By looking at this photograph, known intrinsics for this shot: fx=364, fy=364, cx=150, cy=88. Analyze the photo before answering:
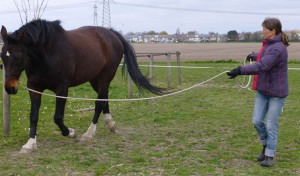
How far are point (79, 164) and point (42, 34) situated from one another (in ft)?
5.79

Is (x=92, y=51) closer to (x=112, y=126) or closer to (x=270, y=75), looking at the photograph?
(x=112, y=126)

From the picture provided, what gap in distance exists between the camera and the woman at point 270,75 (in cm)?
409

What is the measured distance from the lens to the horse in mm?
4453

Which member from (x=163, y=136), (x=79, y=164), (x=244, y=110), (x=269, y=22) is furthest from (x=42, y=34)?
(x=244, y=110)

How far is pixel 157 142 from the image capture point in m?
5.45

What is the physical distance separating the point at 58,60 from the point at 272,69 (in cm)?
277

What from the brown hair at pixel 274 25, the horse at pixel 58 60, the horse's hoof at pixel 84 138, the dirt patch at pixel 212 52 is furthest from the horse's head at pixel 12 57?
the dirt patch at pixel 212 52

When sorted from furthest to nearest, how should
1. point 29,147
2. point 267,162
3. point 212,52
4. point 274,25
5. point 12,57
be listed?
point 212,52 → point 29,147 → point 12,57 → point 267,162 → point 274,25

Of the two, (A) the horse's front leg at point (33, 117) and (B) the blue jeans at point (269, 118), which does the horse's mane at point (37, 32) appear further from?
(B) the blue jeans at point (269, 118)

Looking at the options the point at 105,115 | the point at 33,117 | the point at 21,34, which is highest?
the point at 21,34

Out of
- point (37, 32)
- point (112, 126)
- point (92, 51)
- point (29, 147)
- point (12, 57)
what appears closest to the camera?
point (12, 57)

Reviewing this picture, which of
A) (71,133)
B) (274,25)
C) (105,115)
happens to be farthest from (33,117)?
(274,25)

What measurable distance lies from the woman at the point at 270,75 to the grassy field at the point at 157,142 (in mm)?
436

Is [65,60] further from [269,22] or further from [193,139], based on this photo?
[269,22]
